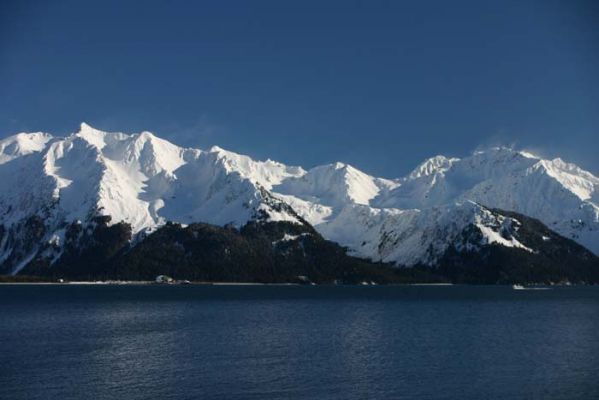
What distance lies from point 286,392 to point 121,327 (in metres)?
85.0

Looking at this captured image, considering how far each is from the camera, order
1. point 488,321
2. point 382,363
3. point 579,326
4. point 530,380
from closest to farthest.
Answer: point 530,380 < point 382,363 < point 579,326 < point 488,321

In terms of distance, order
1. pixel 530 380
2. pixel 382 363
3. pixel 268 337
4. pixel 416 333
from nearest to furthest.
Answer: pixel 530 380, pixel 382 363, pixel 268 337, pixel 416 333

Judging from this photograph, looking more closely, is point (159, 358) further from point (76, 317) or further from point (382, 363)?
point (76, 317)

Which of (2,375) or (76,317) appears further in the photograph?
(76,317)

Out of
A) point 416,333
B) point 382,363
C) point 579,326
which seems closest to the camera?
point 382,363

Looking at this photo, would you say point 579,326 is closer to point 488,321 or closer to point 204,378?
point 488,321

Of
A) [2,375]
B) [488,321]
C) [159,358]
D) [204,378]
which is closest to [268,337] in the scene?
[159,358]

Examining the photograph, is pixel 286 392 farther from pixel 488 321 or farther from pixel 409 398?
pixel 488 321

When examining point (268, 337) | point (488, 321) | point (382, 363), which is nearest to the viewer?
point (382, 363)

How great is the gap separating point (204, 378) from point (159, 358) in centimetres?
1978

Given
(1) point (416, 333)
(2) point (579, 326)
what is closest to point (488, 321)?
(2) point (579, 326)

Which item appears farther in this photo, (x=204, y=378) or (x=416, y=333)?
(x=416, y=333)

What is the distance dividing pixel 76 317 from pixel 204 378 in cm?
10748

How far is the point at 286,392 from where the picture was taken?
3568 inches
